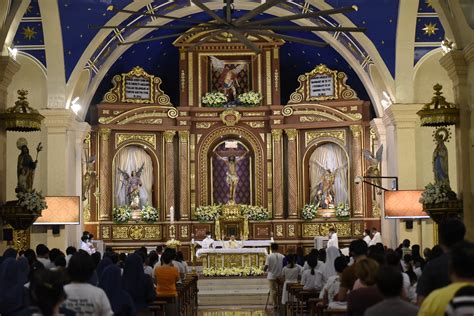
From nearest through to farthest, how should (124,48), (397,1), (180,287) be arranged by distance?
(180,287), (397,1), (124,48)

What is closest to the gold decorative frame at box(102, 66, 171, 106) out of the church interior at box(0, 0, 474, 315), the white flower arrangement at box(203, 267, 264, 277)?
the church interior at box(0, 0, 474, 315)

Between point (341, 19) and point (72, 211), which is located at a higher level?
point (341, 19)

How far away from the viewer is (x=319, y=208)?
25734 mm

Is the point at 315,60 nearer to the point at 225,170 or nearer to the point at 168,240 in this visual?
the point at 225,170

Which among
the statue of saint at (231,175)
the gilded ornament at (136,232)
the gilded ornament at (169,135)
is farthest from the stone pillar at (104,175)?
the statue of saint at (231,175)

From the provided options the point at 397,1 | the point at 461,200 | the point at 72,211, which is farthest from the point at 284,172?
the point at 461,200

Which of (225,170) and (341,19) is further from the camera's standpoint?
(225,170)

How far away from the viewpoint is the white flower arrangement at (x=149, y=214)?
25.4m

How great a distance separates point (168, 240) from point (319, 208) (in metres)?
4.28

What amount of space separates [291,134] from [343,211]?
2579 millimetres

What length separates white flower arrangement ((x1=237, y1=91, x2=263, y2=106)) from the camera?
1020 inches

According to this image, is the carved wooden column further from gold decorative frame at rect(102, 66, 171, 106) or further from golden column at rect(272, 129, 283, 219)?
golden column at rect(272, 129, 283, 219)

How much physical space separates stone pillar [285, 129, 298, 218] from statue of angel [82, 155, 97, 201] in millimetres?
5391

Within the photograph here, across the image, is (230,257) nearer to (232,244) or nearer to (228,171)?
(232,244)
